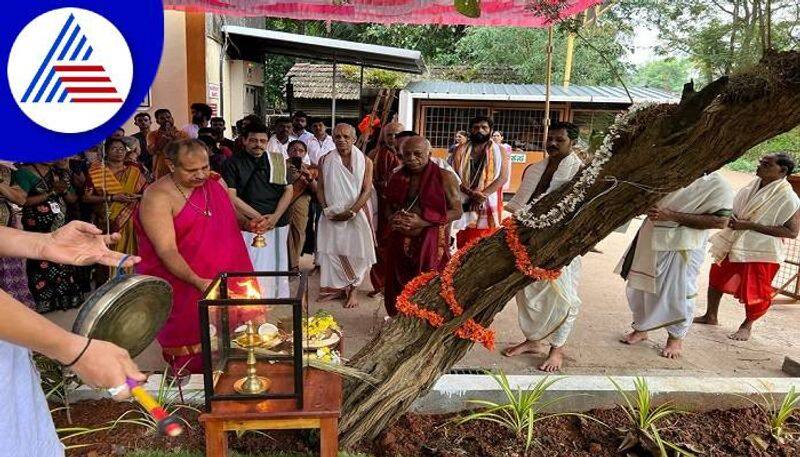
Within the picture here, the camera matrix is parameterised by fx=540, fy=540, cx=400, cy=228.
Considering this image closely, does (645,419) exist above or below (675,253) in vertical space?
below

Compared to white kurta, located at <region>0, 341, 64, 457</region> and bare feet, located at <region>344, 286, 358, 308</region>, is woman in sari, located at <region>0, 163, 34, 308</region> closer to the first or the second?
bare feet, located at <region>344, 286, 358, 308</region>

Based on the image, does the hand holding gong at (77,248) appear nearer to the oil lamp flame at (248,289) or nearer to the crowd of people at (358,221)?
the oil lamp flame at (248,289)

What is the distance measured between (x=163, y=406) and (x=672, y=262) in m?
3.78

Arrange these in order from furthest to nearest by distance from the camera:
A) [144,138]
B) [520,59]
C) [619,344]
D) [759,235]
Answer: [520,59]
[144,138]
[759,235]
[619,344]

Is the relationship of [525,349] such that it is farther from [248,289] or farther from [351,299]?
[248,289]

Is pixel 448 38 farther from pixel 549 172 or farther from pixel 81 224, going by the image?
pixel 81 224

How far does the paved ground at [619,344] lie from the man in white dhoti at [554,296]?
0.17 meters

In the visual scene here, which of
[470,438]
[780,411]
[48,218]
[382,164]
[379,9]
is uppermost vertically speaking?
[379,9]

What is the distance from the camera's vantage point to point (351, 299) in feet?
18.0

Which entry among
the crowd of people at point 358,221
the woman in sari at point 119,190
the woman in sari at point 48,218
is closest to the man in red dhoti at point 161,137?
the crowd of people at point 358,221

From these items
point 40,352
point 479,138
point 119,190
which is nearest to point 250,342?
point 40,352

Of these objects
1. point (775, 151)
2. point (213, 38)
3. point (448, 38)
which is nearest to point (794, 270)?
point (775, 151)

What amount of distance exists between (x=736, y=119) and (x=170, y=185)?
2.71m

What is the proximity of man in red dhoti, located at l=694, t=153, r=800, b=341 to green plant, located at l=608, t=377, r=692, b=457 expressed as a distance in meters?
2.66
